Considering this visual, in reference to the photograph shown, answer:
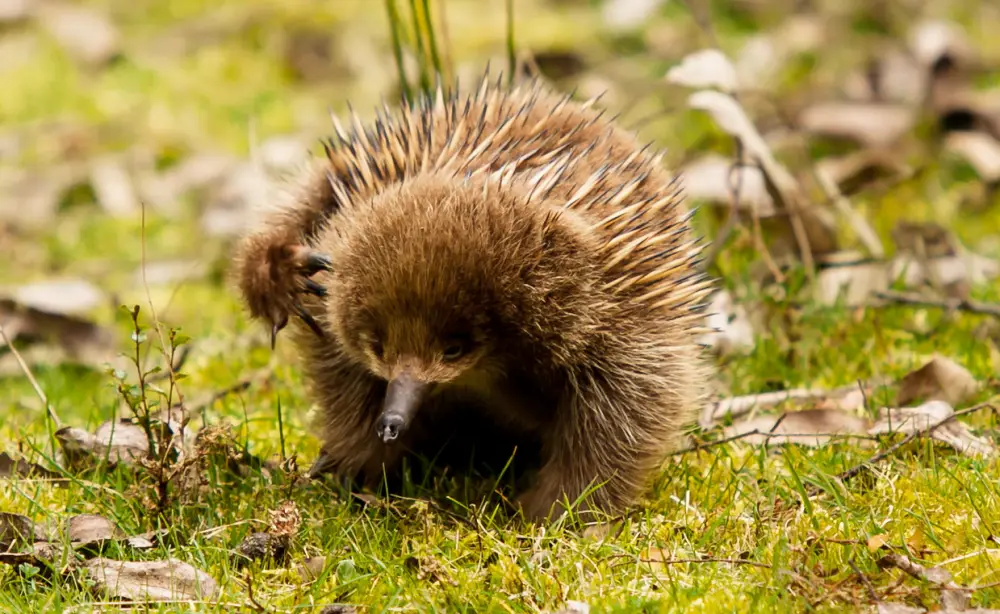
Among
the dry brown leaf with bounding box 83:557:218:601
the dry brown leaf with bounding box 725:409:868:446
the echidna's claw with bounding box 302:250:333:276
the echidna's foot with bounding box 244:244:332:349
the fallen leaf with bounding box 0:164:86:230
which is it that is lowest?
the dry brown leaf with bounding box 725:409:868:446

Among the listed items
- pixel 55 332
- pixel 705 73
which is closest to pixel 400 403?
pixel 705 73

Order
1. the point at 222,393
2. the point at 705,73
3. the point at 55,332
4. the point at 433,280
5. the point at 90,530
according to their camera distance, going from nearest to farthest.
→ the point at 433,280
the point at 90,530
the point at 222,393
the point at 705,73
the point at 55,332

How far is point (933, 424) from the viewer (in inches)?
140

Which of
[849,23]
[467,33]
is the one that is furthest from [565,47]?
[849,23]

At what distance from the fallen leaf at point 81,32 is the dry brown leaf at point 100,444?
523 centimetres

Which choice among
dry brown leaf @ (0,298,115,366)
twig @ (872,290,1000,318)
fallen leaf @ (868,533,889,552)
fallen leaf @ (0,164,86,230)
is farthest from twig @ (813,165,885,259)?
fallen leaf @ (0,164,86,230)

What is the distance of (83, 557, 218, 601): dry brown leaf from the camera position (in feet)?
9.23

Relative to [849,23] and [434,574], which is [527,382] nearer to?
[434,574]

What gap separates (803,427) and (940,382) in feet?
1.69

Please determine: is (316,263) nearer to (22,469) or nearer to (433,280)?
(433,280)

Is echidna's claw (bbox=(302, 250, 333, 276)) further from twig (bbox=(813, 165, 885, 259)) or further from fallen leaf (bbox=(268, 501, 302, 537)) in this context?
twig (bbox=(813, 165, 885, 259))

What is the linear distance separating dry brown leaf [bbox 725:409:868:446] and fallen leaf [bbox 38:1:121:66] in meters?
5.93

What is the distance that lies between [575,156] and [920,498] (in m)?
1.25

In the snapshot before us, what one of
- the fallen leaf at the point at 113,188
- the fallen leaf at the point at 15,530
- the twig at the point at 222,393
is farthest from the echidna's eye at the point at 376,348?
the fallen leaf at the point at 113,188
